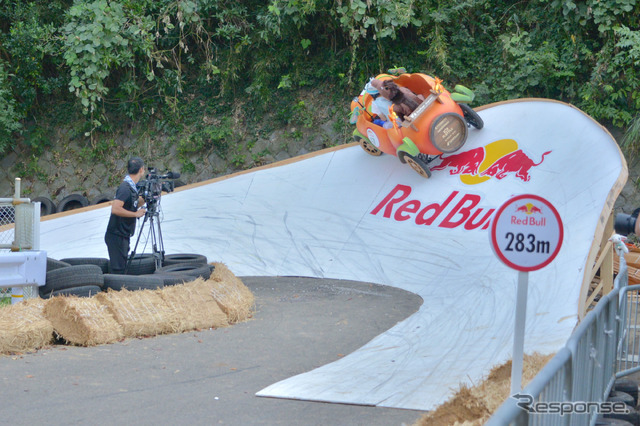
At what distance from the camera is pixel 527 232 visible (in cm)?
378

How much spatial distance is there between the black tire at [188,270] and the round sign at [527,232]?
4.83 m

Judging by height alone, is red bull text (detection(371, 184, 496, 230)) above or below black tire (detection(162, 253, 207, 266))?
above

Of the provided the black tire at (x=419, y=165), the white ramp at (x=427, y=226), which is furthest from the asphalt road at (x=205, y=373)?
the black tire at (x=419, y=165)

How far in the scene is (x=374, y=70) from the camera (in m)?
15.8

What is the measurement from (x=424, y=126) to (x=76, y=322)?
6.46 m

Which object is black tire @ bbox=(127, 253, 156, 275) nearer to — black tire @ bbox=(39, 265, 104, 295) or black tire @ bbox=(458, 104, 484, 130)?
black tire @ bbox=(39, 265, 104, 295)

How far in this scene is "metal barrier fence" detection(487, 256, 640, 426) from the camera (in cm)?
212

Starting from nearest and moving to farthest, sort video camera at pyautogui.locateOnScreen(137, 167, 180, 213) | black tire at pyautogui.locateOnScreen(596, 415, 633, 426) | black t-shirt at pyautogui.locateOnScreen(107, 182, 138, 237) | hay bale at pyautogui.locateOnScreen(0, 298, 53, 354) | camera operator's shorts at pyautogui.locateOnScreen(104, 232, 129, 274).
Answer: black tire at pyautogui.locateOnScreen(596, 415, 633, 426) → hay bale at pyautogui.locateOnScreen(0, 298, 53, 354) → black t-shirt at pyautogui.locateOnScreen(107, 182, 138, 237) → camera operator's shorts at pyautogui.locateOnScreen(104, 232, 129, 274) → video camera at pyautogui.locateOnScreen(137, 167, 180, 213)

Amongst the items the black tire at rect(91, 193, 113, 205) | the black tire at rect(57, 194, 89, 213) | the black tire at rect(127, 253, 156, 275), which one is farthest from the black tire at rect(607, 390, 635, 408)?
the black tire at rect(57, 194, 89, 213)

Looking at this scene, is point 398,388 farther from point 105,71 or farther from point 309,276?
point 105,71

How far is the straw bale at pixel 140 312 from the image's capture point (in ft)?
21.5

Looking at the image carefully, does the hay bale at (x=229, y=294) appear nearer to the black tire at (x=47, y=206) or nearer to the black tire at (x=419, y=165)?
the black tire at (x=419, y=165)

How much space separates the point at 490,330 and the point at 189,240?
6212mm

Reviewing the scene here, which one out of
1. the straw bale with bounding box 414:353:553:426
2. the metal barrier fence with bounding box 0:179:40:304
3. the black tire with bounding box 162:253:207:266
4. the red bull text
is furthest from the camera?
the red bull text
